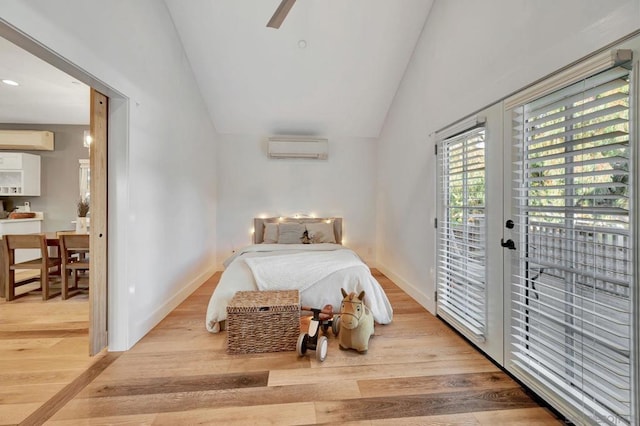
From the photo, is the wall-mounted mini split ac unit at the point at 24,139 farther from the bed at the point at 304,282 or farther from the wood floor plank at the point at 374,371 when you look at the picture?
the wood floor plank at the point at 374,371

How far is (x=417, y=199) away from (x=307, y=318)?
186 centimetres

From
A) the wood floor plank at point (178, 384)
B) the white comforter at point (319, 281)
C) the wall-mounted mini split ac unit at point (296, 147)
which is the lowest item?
the wood floor plank at point (178, 384)

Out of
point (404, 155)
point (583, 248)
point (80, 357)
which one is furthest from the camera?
point (404, 155)

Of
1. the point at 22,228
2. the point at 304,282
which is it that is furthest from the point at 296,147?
the point at 22,228

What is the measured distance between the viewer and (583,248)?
1330mm

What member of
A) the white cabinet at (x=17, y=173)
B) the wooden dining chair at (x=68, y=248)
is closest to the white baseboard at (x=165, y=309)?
the wooden dining chair at (x=68, y=248)

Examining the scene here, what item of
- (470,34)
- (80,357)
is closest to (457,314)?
(470,34)

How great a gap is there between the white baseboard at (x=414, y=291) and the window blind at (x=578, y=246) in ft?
3.60

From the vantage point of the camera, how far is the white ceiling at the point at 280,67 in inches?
112

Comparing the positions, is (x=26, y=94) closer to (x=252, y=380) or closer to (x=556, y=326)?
(x=252, y=380)

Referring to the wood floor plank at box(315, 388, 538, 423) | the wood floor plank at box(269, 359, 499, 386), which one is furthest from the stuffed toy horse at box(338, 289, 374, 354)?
the wood floor plank at box(315, 388, 538, 423)

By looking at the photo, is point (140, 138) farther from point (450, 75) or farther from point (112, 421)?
point (450, 75)

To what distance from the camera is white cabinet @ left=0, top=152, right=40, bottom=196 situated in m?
4.52

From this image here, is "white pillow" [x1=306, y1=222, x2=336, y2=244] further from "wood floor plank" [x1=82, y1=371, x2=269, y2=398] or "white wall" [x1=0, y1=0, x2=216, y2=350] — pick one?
"wood floor plank" [x1=82, y1=371, x2=269, y2=398]
